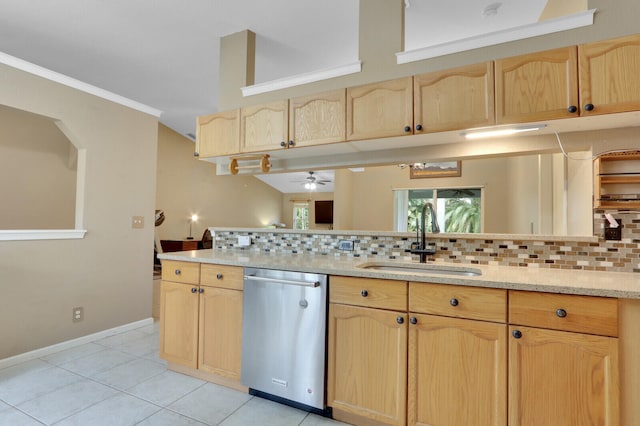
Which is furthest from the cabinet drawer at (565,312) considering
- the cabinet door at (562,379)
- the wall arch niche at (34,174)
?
the wall arch niche at (34,174)

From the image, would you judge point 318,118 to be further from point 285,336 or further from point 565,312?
point 565,312

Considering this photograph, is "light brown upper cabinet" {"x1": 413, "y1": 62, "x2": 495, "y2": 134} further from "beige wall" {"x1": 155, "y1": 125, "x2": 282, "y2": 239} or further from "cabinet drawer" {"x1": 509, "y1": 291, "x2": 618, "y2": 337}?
"beige wall" {"x1": 155, "y1": 125, "x2": 282, "y2": 239}

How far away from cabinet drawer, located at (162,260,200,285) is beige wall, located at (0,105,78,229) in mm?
2717

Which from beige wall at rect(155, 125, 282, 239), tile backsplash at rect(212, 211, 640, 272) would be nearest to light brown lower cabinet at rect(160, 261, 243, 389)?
tile backsplash at rect(212, 211, 640, 272)

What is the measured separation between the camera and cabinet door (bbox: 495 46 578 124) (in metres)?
1.55

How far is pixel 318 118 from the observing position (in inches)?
84.9

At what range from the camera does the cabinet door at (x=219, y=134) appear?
2.47 m

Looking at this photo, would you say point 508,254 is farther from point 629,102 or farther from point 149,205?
point 149,205

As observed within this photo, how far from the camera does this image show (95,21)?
9.04 ft

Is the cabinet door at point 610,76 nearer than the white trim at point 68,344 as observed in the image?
Yes

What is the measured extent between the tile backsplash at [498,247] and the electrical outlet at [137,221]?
176 cm

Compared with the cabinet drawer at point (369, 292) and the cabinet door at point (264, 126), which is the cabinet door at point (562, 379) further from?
the cabinet door at point (264, 126)

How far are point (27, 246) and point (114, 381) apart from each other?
4.48 ft

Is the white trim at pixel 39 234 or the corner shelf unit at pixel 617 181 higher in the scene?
the corner shelf unit at pixel 617 181
